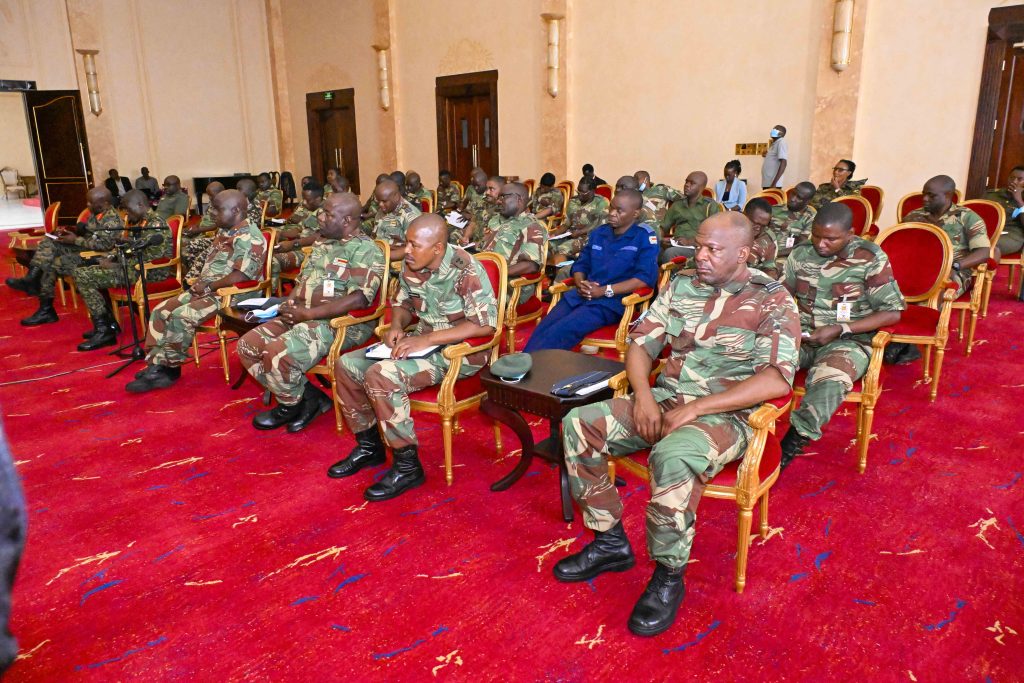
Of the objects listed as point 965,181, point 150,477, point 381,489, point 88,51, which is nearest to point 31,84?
point 88,51

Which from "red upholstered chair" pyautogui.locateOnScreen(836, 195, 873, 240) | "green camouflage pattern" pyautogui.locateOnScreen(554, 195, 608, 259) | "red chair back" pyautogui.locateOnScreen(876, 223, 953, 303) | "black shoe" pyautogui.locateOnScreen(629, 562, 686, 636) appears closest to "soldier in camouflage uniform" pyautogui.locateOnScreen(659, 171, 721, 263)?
"green camouflage pattern" pyautogui.locateOnScreen(554, 195, 608, 259)

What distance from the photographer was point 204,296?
15.2 ft

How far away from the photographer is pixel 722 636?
218cm

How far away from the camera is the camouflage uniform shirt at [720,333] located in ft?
7.82

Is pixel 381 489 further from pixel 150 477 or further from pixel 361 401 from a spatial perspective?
pixel 150 477

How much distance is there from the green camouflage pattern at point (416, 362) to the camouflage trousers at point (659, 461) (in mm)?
895

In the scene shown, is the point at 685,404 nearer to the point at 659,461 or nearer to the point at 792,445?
the point at 659,461

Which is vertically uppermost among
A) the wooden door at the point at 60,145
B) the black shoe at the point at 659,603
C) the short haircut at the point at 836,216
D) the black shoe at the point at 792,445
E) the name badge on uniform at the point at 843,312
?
the wooden door at the point at 60,145

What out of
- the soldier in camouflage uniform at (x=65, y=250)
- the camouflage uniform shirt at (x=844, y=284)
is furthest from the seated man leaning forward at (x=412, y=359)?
the soldier in camouflage uniform at (x=65, y=250)

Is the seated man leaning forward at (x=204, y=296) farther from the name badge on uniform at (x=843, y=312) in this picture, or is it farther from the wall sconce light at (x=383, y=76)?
the wall sconce light at (x=383, y=76)

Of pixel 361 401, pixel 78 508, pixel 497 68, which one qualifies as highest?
pixel 497 68

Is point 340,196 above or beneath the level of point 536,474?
above

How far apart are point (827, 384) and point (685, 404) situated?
3.30ft

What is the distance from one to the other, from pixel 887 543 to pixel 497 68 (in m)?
10.3
